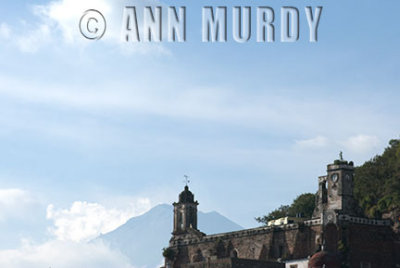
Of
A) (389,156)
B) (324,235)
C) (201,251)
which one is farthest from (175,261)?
(389,156)

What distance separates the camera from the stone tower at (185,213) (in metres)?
108

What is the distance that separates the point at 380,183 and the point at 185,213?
83.4ft

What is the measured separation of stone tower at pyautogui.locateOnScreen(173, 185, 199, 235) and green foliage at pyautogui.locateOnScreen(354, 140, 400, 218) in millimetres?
20933

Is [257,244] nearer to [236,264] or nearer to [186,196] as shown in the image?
[236,264]

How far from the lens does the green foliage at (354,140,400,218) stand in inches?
3920

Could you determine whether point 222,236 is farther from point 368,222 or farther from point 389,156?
point 389,156

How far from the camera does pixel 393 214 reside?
95.7 m

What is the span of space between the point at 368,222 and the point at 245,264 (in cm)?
1408

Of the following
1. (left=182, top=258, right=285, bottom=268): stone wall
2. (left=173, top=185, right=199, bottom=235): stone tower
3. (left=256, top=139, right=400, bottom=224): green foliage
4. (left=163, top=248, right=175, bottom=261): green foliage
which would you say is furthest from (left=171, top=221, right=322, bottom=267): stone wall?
(left=256, top=139, right=400, bottom=224): green foliage

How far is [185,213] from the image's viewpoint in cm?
10850

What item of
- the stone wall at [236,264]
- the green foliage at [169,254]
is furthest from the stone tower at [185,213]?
the stone wall at [236,264]

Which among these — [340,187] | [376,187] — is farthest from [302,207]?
[340,187]

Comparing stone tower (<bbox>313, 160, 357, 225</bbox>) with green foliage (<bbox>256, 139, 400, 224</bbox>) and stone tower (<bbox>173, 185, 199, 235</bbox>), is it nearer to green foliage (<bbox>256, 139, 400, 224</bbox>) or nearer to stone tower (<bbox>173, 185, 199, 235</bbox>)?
green foliage (<bbox>256, 139, 400, 224</bbox>)

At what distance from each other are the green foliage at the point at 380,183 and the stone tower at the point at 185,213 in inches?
824
